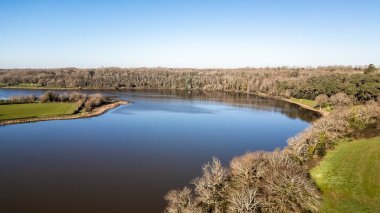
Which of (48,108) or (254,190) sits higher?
(254,190)

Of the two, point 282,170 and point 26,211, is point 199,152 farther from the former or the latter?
point 26,211

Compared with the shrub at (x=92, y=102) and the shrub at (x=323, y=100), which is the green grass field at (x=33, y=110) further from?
the shrub at (x=323, y=100)

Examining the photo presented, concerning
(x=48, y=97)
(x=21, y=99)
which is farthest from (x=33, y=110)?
(x=21, y=99)

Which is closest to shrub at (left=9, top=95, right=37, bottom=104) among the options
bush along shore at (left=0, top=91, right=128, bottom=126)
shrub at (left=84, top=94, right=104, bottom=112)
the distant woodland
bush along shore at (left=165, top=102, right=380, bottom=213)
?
bush along shore at (left=0, top=91, right=128, bottom=126)

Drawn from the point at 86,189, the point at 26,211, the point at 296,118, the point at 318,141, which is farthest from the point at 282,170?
the point at 296,118

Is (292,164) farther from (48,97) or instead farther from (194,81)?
(194,81)

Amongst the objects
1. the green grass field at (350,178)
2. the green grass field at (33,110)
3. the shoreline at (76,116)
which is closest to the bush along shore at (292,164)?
the green grass field at (350,178)
